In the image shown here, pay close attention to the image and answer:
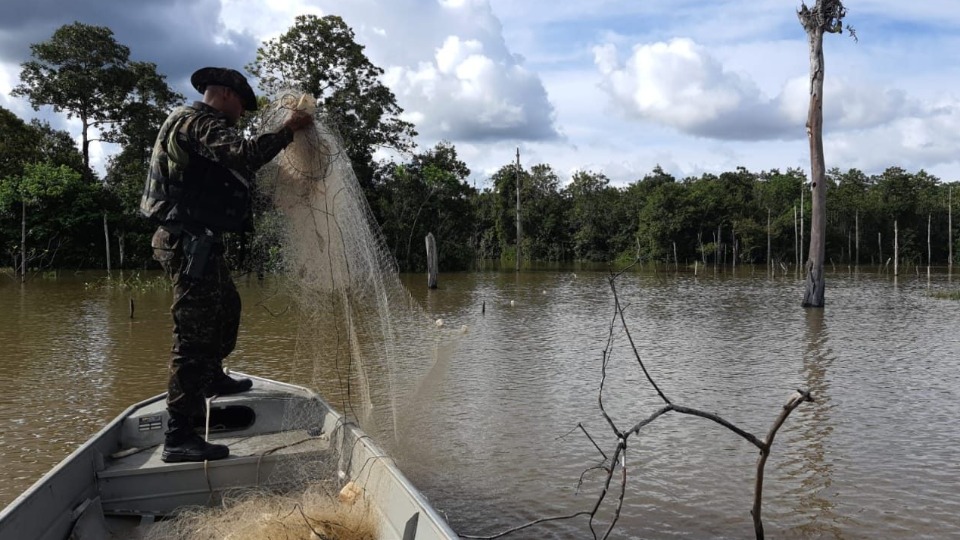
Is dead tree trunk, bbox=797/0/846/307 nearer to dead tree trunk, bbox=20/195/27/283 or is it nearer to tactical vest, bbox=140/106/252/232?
tactical vest, bbox=140/106/252/232

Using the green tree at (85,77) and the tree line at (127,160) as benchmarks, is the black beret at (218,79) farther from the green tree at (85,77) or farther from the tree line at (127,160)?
the green tree at (85,77)

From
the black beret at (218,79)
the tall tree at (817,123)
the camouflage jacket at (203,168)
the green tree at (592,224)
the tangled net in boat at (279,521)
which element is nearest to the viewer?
the tangled net in boat at (279,521)

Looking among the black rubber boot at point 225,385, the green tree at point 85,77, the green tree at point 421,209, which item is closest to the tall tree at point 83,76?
the green tree at point 85,77

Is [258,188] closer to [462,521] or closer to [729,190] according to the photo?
[462,521]

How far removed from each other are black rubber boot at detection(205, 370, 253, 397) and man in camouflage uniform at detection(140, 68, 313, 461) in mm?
370

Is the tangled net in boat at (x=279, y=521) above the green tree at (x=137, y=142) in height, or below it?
Result: below

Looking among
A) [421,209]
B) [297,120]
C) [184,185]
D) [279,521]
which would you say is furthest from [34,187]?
[279,521]

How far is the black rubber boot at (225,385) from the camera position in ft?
15.7

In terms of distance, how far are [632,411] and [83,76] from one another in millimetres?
38020

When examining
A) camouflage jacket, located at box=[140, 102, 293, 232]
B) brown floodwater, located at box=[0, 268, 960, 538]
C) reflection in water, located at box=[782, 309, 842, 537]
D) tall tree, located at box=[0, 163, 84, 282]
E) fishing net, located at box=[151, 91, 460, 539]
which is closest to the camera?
fishing net, located at box=[151, 91, 460, 539]

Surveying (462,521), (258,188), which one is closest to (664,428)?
(462,521)

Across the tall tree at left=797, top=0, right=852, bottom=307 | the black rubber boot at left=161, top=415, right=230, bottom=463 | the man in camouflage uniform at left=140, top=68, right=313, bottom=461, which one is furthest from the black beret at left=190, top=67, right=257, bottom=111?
the tall tree at left=797, top=0, right=852, bottom=307

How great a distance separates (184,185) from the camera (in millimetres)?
4148

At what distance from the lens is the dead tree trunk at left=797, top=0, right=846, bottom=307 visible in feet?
61.0
